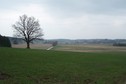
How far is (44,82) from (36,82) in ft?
1.58

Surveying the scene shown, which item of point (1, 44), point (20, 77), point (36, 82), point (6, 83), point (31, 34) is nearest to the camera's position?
point (6, 83)

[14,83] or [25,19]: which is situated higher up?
[25,19]

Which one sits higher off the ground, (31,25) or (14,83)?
(31,25)

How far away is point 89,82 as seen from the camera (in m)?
15.5

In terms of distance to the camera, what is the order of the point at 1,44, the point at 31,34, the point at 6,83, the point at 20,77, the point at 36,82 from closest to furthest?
the point at 6,83
the point at 36,82
the point at 20,77
the point at 1,44
the point at 31,34

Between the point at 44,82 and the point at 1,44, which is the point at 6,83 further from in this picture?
the point at 1,44

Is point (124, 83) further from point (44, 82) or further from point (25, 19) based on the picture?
point (25, 19)

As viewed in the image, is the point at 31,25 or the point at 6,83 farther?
the point at 31,25

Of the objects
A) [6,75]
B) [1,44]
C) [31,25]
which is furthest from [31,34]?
[6,75]

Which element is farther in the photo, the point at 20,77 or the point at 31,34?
the point at 31,34

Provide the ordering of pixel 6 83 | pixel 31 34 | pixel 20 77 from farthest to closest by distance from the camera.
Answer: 1. pixel 31 34
2. pixel 20 77
3. pixel 6 83

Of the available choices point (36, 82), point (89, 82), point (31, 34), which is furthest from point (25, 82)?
point (31, 34)

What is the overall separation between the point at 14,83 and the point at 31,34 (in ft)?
212

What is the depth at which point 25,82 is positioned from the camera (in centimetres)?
1390
